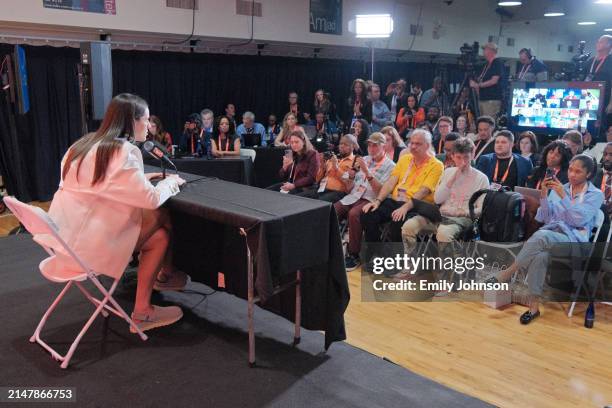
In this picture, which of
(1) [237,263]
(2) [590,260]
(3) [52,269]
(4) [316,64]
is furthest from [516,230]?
(4) [316,64]

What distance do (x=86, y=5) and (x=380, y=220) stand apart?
4.77 m

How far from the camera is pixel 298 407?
2.30 meters

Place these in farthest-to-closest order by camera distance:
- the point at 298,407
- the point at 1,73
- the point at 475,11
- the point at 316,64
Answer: the point at 475,11
the point at 316,64
the point at 1,73
the point at 298,407

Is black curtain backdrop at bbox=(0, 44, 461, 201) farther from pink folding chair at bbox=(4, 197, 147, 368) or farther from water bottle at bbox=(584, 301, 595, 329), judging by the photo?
water bottle at bbox=(584, 301, 595, 329)

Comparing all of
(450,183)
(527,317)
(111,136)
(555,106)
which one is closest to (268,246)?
(111,136)

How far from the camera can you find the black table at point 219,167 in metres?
6.12

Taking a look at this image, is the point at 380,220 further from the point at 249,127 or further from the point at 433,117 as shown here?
the point at 249,127

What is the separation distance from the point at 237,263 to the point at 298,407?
37.1 inches

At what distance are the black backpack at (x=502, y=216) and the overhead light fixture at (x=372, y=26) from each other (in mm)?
5125

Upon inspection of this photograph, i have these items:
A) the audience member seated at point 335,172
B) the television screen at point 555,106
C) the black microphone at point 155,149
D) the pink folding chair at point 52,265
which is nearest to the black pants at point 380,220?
the audience member seated at point 335,172

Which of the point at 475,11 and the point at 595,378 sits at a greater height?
the point at 475,11

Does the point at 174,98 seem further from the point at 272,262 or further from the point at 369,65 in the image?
the point at 272,262

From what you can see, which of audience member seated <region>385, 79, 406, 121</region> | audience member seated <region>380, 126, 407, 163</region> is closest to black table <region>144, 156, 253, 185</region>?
audience member seated <region>380, 126, 407, 163</region>

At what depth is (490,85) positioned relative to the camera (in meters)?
7.79
